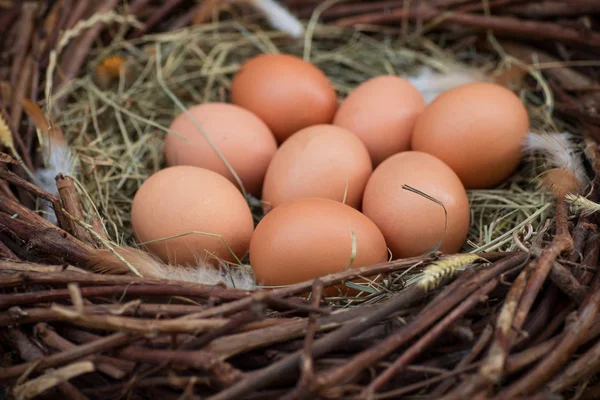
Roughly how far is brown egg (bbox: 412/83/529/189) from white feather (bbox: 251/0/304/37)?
62 centimetres

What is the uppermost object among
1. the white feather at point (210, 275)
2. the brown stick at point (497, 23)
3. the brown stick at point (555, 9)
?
the brown stick at point (555, 9)

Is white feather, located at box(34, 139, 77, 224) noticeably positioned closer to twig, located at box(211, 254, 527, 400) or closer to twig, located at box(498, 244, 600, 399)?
twig, located at box(211, 254, 527, 400)

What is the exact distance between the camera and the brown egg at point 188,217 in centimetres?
111

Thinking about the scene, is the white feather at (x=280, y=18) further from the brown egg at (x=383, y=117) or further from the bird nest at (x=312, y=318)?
the bird nest at (x=312, y=318)

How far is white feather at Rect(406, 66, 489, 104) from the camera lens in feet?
5.03

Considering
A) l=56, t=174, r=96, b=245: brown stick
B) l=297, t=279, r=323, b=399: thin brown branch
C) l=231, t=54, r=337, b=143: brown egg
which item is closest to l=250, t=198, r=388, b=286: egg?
l=297, t=279, r=323, b=399: thin brown branch

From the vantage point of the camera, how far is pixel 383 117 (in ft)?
4.46

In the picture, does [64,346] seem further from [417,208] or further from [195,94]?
[195,94]

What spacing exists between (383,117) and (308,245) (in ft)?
1.66

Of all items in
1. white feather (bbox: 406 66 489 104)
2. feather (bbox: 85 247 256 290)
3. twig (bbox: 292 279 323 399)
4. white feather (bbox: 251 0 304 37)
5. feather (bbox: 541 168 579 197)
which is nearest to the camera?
twig (bbox: 292 279 323 399)

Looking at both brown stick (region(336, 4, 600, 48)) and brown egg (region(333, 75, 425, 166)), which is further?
brown stick (region(336, 4, 600, 48))

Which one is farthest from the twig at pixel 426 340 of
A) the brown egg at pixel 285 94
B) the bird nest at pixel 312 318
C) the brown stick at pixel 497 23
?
the brown stick at pixel 497 23

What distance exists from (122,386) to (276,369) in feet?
0.73

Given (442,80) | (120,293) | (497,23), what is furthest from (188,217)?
(497,23)
